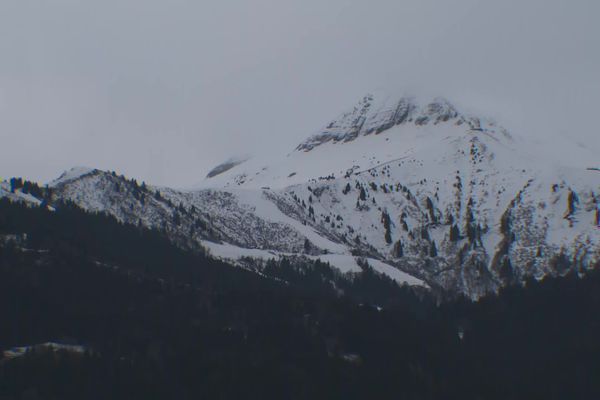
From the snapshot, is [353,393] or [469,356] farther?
[469,356]

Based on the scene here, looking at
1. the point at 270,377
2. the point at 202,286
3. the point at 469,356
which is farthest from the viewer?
the point at 202,286

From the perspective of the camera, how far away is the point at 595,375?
16150 cm

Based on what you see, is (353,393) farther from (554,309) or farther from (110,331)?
(554,309)

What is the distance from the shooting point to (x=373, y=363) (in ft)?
518

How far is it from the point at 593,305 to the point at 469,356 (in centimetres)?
4169

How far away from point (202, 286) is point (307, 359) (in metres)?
42.6

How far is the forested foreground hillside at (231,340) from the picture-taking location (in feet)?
444

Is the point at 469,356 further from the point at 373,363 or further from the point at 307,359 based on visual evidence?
the point at 307,359

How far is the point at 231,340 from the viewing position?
508 ft

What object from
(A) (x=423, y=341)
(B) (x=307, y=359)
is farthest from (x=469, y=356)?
(B) (x=307, y=359)

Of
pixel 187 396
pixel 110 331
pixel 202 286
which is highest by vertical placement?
pixel 202 286

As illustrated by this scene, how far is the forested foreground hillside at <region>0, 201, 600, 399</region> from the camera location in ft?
444

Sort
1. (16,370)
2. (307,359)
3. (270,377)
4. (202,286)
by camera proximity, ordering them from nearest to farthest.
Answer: (16,370)
(270,377)
(307,359)
(202,286)

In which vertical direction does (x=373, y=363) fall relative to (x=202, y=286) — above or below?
below
